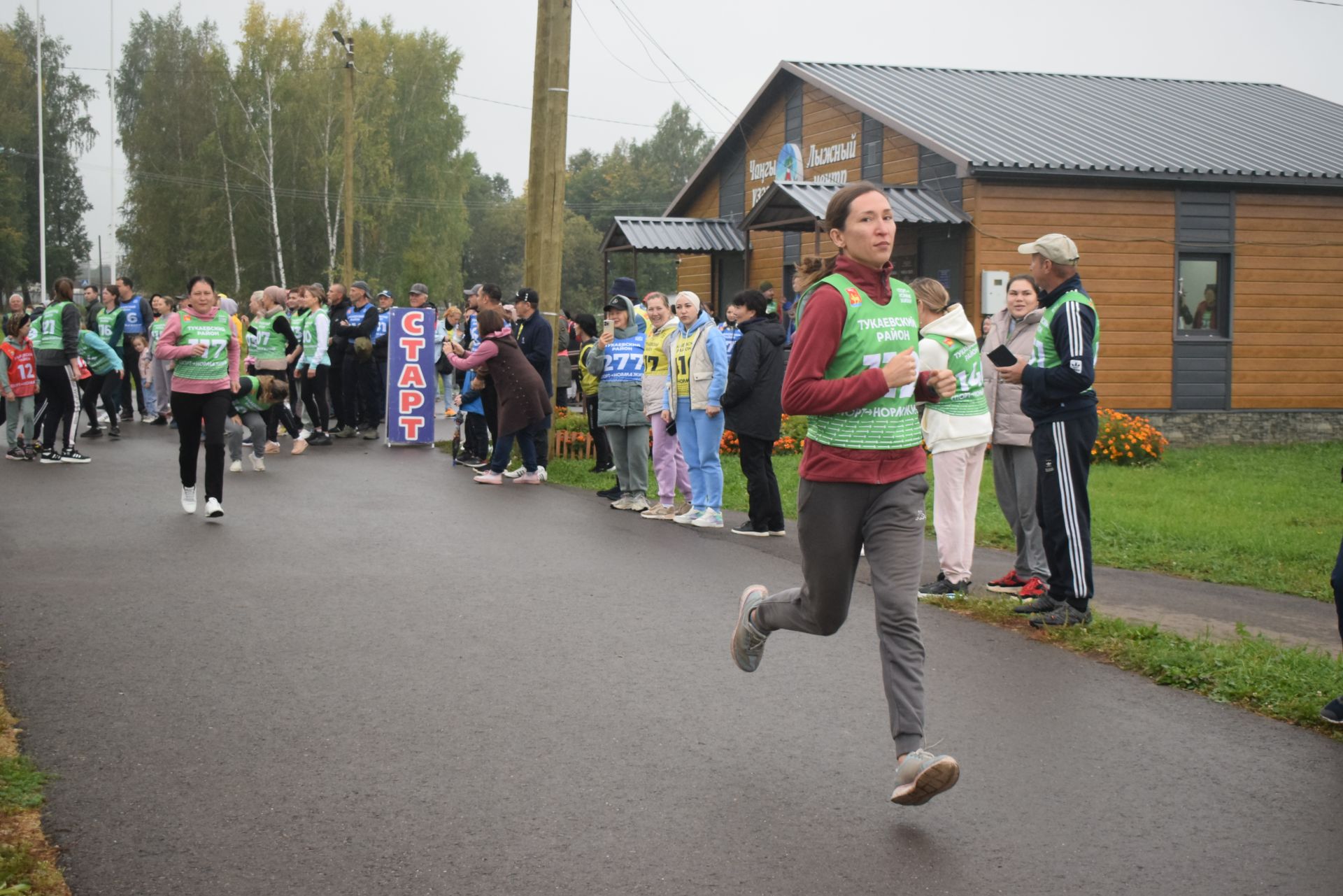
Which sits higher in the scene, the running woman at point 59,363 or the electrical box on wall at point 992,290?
the electrical box on wall at point 992,290

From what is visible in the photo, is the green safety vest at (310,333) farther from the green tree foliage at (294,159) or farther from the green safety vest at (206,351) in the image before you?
the green tree foliage at (294,159)

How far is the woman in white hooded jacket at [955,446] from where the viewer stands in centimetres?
835

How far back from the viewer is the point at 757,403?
11102mm

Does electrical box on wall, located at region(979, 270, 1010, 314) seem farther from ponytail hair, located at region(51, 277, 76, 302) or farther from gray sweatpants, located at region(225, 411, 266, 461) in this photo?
ponytail hair, located at region(51, 277, 76, 302)

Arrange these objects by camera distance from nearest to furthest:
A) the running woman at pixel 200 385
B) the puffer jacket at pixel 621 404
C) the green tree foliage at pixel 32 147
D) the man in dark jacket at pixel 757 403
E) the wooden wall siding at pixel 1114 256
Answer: the man in dark jacket at pixel 757 403 → the running woman at pixel 200 385 → the puffer jacket at pixel 621 404 → the wooden wall siding at pixel 1114 256 → the green tree foliage at pixel 32 147

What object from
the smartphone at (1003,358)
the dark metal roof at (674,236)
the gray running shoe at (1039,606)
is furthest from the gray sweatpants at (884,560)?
the dark metal roof at (674,236)

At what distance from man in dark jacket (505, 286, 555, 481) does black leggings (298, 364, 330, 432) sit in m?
4.50

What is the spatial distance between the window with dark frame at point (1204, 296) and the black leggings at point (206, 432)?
15167mm

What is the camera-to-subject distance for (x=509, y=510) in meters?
12.2

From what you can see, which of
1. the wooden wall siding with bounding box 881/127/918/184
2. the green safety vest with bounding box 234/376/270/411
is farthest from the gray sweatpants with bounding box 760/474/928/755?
the wooden wall siding with bounding box 881/127/918/184

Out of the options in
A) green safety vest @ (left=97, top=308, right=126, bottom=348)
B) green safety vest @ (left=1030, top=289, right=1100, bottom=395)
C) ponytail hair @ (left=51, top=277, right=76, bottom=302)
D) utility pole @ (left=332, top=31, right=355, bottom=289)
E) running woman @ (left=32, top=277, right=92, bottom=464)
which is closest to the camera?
green safety vest @ (left=1030, top=289, right=1100, bottom=395)

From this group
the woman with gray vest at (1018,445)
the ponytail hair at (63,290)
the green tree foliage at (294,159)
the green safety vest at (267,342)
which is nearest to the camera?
the woman with gray vest at (1018,445)

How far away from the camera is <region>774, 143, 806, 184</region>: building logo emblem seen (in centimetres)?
2700

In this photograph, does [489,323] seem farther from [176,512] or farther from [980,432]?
[980,432]
